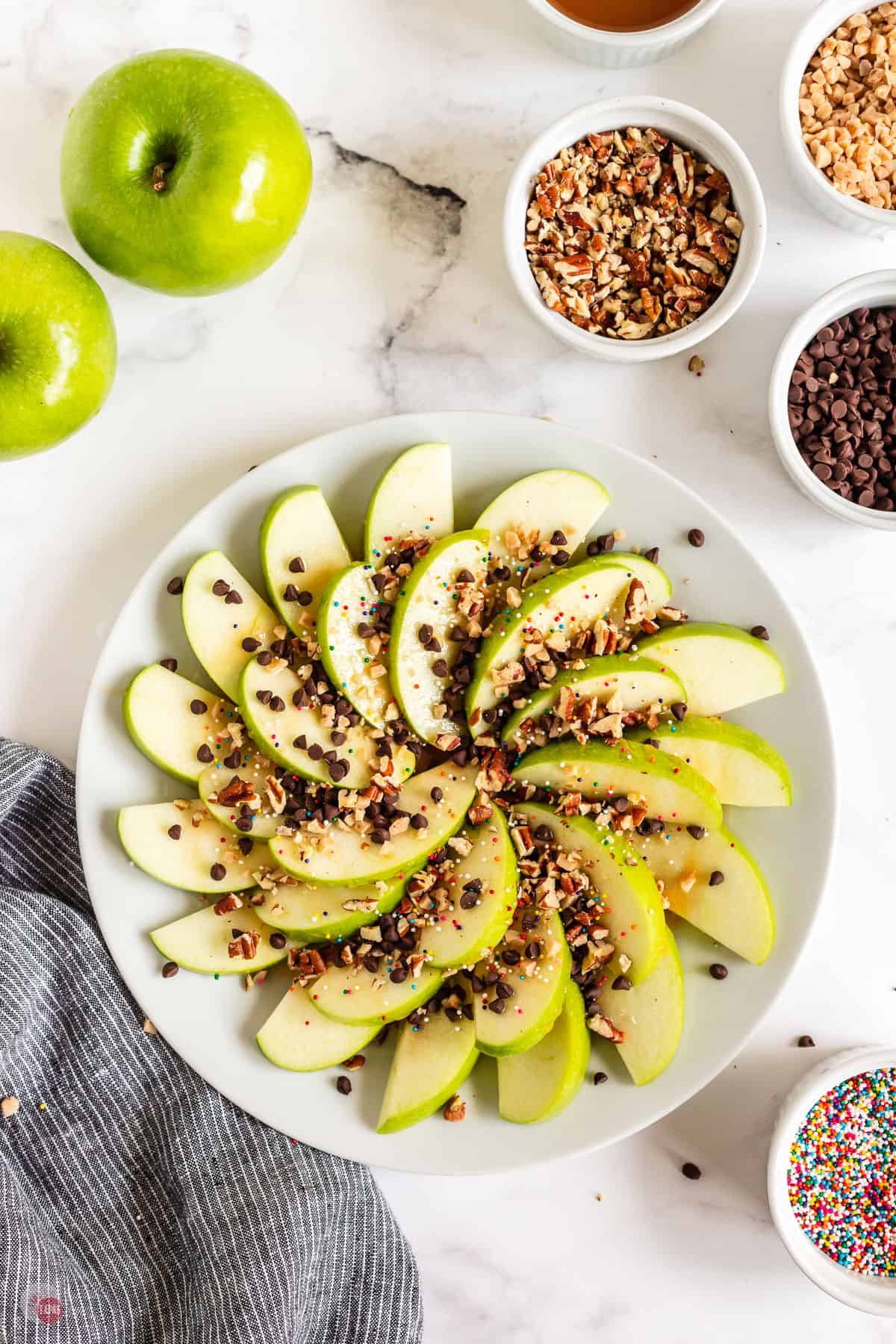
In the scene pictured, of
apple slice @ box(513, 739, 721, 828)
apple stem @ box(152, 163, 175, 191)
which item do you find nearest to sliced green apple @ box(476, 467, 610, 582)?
apple slice @ box(513, 739, 721, 828)

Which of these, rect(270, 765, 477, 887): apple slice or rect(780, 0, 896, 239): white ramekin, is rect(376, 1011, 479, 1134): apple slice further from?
rect(780, 0, 896, 239): white ramekin

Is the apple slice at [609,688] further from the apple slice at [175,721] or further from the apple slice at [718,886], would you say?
the apple slice at [175,721]

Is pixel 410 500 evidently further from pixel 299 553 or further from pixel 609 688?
pixel 609 688

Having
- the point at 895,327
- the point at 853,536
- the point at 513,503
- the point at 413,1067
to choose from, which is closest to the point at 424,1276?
the point at 413,1067

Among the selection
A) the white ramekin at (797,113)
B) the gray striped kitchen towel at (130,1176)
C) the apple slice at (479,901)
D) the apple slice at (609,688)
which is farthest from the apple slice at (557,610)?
the gray striped kitchen towel at (130,1176)

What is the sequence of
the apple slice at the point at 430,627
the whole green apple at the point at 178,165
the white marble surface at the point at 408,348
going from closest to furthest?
the whole green apple at the point at 178,165 < the apple slice at the point at 430,627 < the white marble surface at the point at 408,348

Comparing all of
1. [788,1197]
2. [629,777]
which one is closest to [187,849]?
[629,777]
